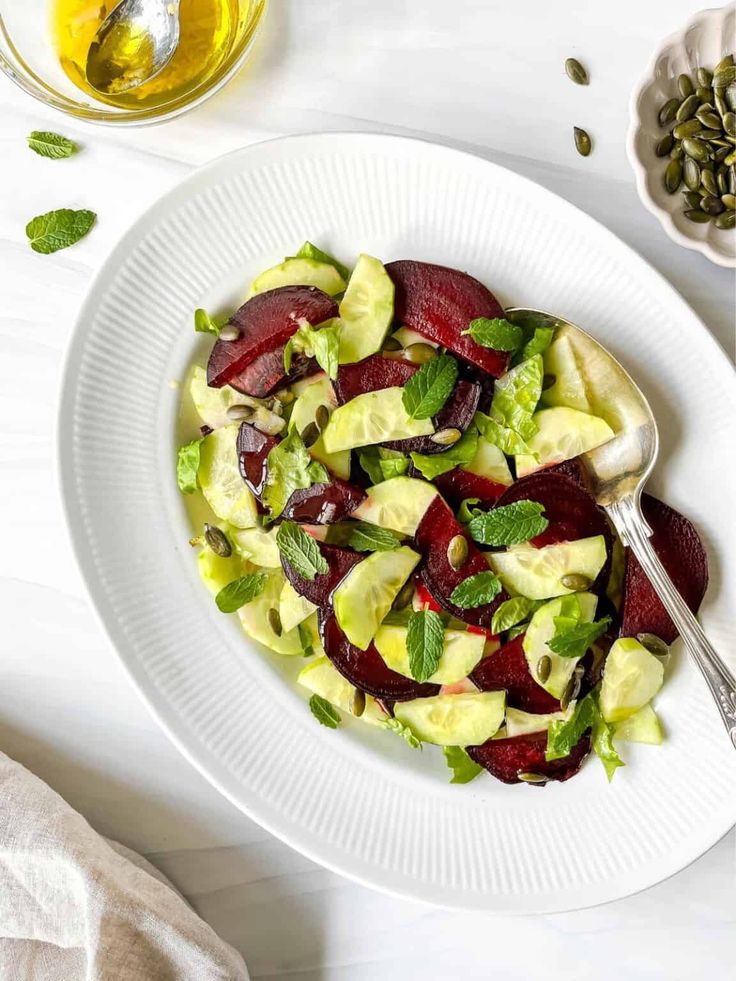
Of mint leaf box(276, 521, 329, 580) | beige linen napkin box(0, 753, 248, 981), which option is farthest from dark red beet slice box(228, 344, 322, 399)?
beige linen napkin box(0, 753, 248, 981)

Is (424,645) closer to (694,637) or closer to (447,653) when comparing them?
(447,653)

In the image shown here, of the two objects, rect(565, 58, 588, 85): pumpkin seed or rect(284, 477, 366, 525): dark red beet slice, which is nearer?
rect(284, 477, 366, 525): dark red beet slice

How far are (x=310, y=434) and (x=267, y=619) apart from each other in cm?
35

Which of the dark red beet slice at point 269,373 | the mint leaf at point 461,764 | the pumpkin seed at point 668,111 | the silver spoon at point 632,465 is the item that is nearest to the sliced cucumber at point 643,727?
the silver spoon at point 632,465

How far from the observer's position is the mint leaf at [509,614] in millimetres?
1465

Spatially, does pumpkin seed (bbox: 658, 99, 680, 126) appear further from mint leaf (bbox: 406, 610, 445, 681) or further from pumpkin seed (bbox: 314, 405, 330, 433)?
mint leaf (bbox: 406, 610, 445, 681)

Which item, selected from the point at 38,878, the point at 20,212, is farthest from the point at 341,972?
the point at 20,212

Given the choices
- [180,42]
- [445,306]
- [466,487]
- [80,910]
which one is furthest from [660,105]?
[80,910]

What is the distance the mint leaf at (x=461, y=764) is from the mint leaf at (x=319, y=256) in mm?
842

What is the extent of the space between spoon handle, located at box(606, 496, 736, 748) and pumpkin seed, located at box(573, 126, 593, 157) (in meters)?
0.69

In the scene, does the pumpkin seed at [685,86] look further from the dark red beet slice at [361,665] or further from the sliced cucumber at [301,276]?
the dark red beet slice at [361,665]

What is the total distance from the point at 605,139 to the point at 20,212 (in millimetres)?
1099

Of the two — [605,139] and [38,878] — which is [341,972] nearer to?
[38,878]

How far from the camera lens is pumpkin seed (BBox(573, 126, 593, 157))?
1.59m
